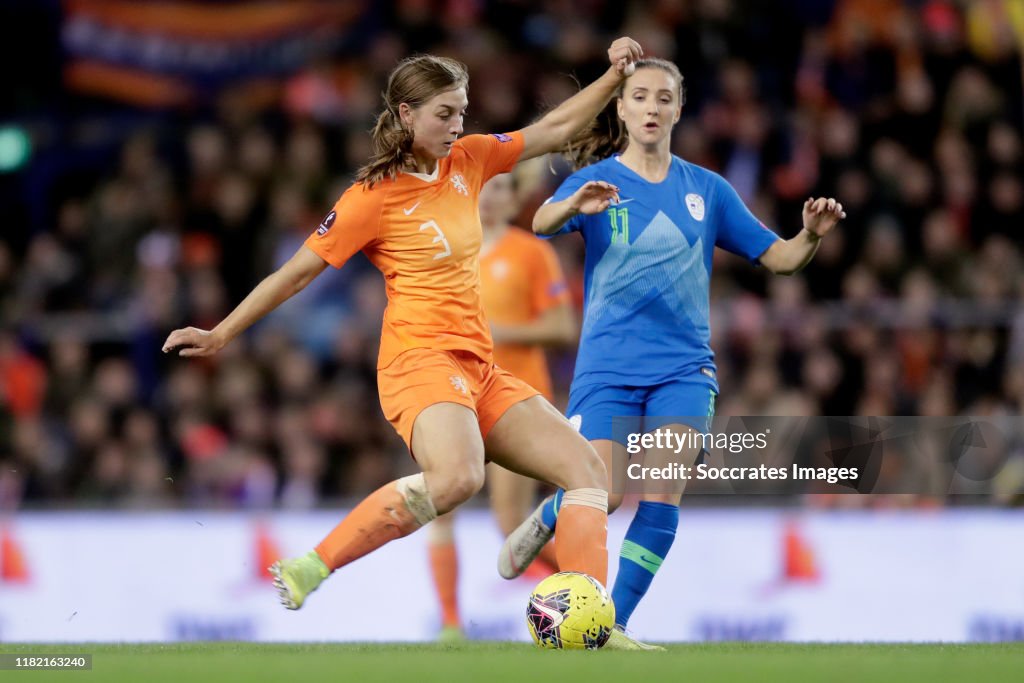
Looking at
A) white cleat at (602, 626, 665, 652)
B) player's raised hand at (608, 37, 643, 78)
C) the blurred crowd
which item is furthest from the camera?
the blurred crowd

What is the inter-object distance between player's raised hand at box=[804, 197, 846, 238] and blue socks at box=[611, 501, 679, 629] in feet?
4.38

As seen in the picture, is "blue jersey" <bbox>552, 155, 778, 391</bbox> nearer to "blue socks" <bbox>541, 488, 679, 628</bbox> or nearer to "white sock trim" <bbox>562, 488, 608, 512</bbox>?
"blue socks" <bbox>541, 488, 679, 628</bbox>

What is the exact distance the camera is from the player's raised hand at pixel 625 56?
6.64 metres

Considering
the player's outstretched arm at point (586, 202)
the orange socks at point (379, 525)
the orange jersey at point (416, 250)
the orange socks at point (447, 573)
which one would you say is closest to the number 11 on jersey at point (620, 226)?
the player's outstretched arm at point (586, 202)

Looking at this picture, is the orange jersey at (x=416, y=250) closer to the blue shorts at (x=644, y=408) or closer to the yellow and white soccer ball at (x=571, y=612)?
the blue shorts at (x=644, y=408)

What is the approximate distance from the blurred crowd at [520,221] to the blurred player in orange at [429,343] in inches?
162

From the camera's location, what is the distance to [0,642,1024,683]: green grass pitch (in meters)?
5.03

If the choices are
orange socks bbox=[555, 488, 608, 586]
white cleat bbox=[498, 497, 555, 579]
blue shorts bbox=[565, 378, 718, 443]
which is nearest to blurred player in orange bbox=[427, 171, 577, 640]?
white cleat bbox=[498, 497, 555, 579]

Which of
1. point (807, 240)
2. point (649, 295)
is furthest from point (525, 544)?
point (807, 240)

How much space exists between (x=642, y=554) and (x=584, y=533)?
757 millimetres

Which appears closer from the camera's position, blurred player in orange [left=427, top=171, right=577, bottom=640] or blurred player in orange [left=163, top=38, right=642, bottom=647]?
blurred player in orange [left=163, top=38, right=642, bottom=647]

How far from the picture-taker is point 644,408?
704 cm

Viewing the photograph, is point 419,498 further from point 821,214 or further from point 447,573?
point 447,573

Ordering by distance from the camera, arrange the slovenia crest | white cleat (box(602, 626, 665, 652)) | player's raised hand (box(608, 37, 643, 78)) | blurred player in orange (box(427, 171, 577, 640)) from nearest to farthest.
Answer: white cleat (box(602, 626, 665, 652))
player's raised hand (box(608, 37, 643, 78))
the slovenia crest
blurred player in orange (box(427, 171, 577, 640))
